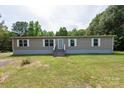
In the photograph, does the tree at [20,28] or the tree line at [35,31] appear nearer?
the tree line at [35,31]

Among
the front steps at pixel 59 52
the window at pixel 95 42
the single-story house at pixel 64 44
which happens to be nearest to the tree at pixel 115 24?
the single-story house at pixel 64 44

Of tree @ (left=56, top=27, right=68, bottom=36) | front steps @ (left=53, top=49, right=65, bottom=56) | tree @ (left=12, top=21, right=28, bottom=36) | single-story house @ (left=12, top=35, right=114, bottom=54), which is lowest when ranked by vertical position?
front steps @ (left=53, top=49, right=65, bottom=56)

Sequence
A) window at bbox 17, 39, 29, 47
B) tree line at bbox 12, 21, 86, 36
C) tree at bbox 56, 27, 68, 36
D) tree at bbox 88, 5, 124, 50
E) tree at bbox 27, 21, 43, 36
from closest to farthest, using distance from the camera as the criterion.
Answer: window at bbox 17, 39, 29, 47
tree at bbox 88, 5, 124, 50
tree at bbox 27, 21, 43, 36
tree line at bbox 12, 21, 86, 36
tree at bbox 56, 27, 68, 36

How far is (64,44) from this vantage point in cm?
2264

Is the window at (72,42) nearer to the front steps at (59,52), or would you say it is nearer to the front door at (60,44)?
the front door at (60,44)

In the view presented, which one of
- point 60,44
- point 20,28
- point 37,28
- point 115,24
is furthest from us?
point 20,28

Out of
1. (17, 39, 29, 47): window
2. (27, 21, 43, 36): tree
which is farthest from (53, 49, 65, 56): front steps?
(27, 21, 43, 36): tree

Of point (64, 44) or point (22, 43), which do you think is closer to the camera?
point (64, 44)

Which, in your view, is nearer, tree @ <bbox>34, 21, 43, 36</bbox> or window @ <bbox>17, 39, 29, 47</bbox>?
window @ <bbox>17, 39, 29, 47</bbox>

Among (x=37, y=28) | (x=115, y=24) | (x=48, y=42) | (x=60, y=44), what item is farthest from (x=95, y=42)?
(x=37, y=28)

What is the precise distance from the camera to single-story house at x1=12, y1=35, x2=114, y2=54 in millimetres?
22422

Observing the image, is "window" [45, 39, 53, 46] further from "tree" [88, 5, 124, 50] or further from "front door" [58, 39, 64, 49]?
"tree" [88, 5, 124, 50]

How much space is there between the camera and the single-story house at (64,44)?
883 inches

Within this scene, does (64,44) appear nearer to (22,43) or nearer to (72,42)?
(72,42)
